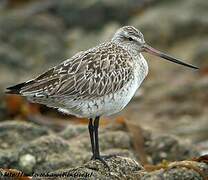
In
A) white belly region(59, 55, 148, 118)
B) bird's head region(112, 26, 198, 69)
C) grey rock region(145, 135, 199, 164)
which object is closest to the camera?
white belly region(59, 55, 148, 118)

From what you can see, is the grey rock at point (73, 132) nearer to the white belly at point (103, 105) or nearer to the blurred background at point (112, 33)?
the blurred background at point (112, 33)

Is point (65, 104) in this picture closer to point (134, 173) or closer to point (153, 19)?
point (134, 173)

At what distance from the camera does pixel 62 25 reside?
2683 centimetres

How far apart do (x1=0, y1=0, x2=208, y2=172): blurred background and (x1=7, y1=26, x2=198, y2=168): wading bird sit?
5.31 meters

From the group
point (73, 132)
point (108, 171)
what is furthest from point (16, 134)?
point (108, 171)

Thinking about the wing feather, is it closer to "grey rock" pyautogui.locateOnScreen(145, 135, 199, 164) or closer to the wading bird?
the wading bird

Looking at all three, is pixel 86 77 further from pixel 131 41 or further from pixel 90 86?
pixel 131 41

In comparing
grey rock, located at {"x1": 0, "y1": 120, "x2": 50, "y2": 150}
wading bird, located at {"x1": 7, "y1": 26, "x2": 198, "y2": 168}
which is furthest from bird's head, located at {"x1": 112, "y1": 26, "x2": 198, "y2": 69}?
grey rock, located at {"x1": 0, "y1": 120, "x2": 50, "y2": 150}

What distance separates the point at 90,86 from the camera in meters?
10.6

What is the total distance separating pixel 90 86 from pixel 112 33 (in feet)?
45.1

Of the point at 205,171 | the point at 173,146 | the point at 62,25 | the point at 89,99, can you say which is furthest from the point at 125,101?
the point at 62,25

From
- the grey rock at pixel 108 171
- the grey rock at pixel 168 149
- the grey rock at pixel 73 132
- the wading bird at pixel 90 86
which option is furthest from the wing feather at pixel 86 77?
the grey rock at pixel 73 132

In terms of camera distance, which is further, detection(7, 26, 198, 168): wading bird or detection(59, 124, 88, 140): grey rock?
detection(59, 124, 88, 140): grey rock

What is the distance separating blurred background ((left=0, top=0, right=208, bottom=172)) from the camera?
1827 cm
